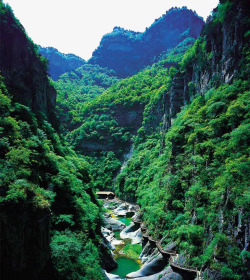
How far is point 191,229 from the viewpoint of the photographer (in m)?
17.3

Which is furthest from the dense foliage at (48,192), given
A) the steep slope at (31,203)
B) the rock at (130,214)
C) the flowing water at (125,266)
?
the rock at (130,214)

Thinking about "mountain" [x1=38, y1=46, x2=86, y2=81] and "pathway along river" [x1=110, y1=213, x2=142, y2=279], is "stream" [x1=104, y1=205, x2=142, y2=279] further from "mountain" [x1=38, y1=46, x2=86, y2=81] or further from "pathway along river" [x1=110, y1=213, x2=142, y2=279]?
"mountain" [x1=38, y1=46, x2=86, y2=81]

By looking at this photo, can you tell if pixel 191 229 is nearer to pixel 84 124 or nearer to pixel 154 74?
pixel 84 124

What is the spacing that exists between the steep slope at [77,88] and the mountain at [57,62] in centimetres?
1268

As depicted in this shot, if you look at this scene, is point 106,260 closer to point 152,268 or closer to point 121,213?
point 152,268

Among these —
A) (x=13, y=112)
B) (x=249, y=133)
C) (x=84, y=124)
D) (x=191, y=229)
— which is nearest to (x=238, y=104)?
(x=249, y=133)

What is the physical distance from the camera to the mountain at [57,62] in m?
157

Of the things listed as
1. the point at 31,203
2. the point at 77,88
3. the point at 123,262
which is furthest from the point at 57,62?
the point at 31,203

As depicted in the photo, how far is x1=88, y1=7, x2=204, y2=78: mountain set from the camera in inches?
6196

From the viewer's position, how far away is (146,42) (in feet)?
542

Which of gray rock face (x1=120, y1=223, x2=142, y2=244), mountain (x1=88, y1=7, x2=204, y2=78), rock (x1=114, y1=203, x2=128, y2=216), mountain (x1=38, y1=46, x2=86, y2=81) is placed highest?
mountain (x1=88, y1=7, x2=204, y2=78)

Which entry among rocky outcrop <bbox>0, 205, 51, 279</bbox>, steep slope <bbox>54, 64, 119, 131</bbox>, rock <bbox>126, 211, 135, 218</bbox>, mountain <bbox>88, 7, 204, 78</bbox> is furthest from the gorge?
mountain <bbox>88, 7, 204, 78</bbox>

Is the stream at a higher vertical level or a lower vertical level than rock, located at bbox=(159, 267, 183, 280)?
lower

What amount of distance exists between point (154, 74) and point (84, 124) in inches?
1752
